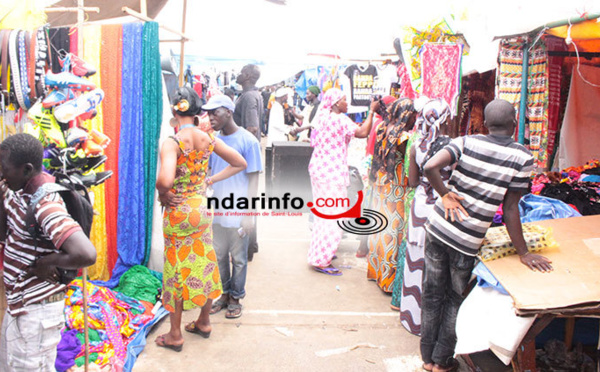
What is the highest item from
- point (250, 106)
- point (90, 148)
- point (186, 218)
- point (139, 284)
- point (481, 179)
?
point (250, 106)

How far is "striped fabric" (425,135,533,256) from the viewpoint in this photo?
2828 millimetres

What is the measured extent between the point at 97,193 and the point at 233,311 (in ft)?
5.39

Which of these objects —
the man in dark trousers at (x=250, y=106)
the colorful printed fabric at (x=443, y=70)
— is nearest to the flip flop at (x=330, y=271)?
the man in dark trousers at (x=250, y=106)

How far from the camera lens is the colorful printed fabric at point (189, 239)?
11.5ft

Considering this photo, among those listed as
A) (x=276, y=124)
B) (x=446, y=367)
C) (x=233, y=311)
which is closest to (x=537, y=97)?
(x=446, y=367)

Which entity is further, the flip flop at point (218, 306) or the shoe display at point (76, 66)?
the flip flop at point (218, 306)

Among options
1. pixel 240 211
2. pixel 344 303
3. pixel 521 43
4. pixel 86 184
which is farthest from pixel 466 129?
pixel 86 184

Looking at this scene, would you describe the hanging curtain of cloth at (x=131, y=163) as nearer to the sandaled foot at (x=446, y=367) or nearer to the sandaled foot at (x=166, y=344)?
the sandaled foot at (x=166, y=344)

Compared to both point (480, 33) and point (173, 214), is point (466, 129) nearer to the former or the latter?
point (480, 33)

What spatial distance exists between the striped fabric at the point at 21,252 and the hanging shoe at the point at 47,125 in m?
0.42

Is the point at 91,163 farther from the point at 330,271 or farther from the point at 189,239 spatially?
the point at 330,271

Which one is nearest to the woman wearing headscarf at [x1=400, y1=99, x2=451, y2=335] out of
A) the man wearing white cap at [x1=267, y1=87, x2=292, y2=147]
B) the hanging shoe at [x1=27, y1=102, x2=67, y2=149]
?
the hanging shoe at [x1=27, y1=102, x2=67, y2=149]

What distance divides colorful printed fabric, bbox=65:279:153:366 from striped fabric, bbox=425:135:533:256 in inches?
96.5

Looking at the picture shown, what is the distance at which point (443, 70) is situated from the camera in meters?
4.74
